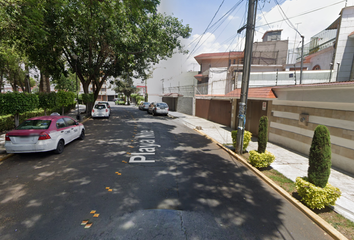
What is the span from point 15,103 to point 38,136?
3305mm

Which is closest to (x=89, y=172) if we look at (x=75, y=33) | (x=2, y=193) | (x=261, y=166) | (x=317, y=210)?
(x=2, y=193)

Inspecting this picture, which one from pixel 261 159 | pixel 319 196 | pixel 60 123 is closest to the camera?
pixel 319 196

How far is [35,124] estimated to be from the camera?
22.9 ft

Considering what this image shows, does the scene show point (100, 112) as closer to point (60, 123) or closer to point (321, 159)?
point (60, 123)

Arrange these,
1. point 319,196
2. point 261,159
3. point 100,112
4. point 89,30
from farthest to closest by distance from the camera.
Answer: point 100,112 < point 89,30 < point 261,159 < point 319,196

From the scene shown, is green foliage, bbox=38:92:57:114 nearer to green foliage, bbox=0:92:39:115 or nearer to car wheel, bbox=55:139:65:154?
green foliage, bbox=0:92:39:115

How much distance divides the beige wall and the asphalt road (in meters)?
3.71

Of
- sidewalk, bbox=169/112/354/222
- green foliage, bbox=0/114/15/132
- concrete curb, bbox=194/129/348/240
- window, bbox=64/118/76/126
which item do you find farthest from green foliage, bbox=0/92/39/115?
sidewalk, bbox=169/112/354/222

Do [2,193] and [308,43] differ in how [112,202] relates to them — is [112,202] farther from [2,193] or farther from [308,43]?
[308,43]

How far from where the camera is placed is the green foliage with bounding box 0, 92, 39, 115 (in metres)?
7.96

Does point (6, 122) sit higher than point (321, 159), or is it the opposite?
point (321, 159)

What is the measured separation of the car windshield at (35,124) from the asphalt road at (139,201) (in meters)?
1.16

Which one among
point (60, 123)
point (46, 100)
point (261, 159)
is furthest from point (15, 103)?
point (261, 159)

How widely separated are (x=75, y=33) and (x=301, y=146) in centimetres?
1768
